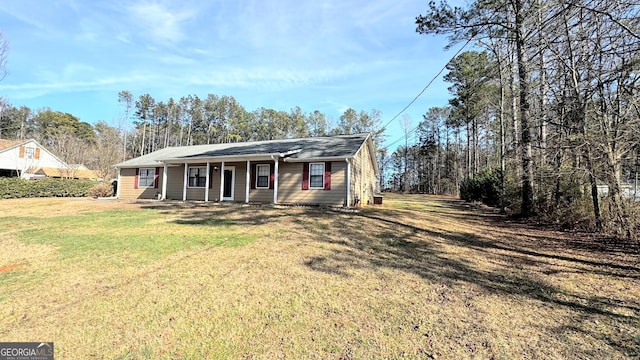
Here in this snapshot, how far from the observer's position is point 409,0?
10.9 meters

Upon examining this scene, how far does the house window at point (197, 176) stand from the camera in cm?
1619

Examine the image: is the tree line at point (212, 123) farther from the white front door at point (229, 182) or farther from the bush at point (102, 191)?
the white front door at point (229, 182)

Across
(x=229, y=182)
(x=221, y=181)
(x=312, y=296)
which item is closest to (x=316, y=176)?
(x=221, y=181)

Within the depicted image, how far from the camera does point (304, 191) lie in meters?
13.7

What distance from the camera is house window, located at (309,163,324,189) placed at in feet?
44.3

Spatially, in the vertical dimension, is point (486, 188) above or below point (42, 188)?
above

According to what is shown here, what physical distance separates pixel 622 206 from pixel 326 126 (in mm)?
44334

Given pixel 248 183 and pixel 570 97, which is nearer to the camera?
pixel 570 97

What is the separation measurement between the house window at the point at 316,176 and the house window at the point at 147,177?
10.9 m

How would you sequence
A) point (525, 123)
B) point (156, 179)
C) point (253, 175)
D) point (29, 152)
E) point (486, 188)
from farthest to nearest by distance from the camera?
point (29, 152) → point (486, 188) → point (156, 179) → point (253, 175) → point (525, 123)

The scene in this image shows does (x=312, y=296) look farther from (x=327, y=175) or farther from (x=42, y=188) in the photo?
(x=42, y=188)

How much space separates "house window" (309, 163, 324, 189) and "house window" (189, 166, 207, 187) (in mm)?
6656

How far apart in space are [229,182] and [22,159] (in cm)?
2895

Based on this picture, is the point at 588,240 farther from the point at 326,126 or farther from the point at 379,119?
the point at 326,126
